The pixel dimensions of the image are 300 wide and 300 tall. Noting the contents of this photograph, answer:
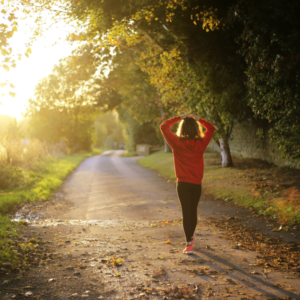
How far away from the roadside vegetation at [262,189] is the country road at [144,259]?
0.63 m

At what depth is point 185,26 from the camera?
14148 millimetres

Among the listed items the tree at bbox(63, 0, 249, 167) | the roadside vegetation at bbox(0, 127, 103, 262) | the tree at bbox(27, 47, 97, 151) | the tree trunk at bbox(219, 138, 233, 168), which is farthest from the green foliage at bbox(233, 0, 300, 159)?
the tree at bbox(27, 47, 97, 151)

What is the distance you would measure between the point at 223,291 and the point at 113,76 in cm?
2212

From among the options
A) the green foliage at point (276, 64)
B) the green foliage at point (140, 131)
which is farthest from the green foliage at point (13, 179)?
the green foliage at point (140, 131)

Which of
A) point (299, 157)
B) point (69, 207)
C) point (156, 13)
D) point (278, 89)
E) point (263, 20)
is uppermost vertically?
point (156, 13)

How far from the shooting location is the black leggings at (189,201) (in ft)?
19.6

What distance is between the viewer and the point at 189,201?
6.03 m

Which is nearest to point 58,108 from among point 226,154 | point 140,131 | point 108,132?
point 140,131

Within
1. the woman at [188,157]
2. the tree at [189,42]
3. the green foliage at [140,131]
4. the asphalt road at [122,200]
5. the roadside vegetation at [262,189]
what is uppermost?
the tree at [189,42]

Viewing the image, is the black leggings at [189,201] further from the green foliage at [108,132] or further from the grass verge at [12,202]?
the green foliage at [108,132]

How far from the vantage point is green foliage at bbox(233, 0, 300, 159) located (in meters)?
10.2

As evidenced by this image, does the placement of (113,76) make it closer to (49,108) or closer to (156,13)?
(156,13)

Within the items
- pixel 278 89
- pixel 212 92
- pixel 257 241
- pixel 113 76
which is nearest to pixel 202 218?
pixel 257 241

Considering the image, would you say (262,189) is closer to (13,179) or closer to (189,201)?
(189,201)
